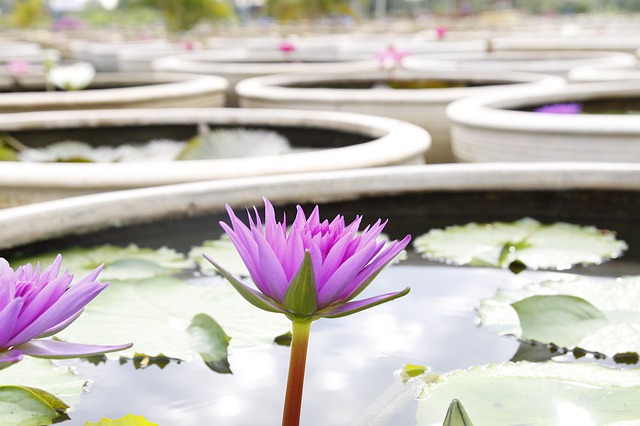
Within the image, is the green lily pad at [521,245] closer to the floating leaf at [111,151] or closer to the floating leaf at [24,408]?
the floating leaf at [24,408]

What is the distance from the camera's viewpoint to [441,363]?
29.2 inches

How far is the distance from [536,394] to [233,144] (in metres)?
1.28

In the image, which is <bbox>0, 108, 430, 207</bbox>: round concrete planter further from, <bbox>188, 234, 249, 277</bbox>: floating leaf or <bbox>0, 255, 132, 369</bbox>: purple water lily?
<bbox>0, 255, 132, 369</bbox>: purple water lily

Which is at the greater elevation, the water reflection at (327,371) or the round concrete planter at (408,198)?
the round concrete planter at (408,198)

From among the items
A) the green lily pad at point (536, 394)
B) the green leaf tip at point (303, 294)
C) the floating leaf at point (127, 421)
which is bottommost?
the green lily pad at point (536, 394)

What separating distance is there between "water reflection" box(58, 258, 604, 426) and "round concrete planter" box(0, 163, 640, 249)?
20cm

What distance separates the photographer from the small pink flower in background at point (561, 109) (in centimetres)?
203

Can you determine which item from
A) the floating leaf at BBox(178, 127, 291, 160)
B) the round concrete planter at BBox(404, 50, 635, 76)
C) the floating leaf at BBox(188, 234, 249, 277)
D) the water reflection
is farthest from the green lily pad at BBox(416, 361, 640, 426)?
the round concrete planter at BBox(404, 50, 635, 76)

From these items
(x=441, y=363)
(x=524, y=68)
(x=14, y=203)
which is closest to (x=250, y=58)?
(x=524, y=68)

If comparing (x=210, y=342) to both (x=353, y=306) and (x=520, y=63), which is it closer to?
(x=353, y=306)

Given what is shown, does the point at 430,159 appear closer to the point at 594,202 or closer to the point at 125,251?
the point at 594,202

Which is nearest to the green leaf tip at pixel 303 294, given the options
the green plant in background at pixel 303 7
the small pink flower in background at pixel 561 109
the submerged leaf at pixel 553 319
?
the submerged leaf at pixel 553 319

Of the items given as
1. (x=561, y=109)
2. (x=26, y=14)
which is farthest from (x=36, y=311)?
(x=26, y=14)

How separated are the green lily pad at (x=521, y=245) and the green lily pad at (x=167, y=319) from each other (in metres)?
0.31
